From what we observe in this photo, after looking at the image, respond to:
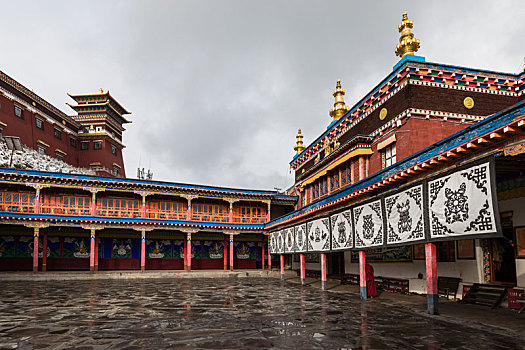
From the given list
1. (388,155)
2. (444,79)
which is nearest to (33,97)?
(388,155)

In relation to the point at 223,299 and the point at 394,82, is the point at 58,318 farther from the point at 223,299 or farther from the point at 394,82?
the point at 394,82

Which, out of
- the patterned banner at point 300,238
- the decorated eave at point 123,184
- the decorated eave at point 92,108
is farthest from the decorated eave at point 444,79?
the decorated eave at point 92,108

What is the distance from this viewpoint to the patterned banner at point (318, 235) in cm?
1660

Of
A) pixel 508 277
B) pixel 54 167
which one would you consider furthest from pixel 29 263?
pixel 508 277

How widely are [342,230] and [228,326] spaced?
7.68m

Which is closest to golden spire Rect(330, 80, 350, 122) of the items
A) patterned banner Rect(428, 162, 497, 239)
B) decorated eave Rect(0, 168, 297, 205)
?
decorated eave Rect(0, 168, 297, 205)

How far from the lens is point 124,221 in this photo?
2736cm

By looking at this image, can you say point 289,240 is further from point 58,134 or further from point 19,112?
point 58,134

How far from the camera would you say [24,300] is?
1325 centimetres

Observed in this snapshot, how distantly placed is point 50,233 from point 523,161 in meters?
29.5

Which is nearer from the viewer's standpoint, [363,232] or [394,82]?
[363,232]

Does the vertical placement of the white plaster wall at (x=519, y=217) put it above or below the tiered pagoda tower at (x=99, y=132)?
below

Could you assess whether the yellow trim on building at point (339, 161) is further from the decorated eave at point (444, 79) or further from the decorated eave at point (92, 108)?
the decorated eave at point (92, 108)

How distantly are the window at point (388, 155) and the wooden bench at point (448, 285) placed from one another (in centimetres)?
583
